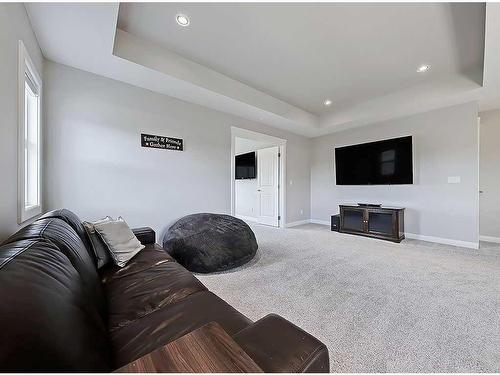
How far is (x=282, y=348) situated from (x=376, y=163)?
182 inches

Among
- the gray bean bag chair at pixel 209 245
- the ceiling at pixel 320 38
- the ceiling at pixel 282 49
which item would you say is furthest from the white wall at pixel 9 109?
the gray bean bag chair at pixel 209 245

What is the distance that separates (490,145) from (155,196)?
5871mm

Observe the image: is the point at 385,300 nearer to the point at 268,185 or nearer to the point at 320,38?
the point at 320,38

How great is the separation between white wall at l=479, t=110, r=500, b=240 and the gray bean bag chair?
441 cm

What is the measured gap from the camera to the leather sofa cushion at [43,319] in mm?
394

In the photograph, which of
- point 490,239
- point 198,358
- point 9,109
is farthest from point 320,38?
point 490,239

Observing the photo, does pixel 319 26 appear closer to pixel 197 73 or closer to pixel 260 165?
pixel 197 73

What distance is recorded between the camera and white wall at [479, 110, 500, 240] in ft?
12.3

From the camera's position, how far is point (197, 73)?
2912 millimetres

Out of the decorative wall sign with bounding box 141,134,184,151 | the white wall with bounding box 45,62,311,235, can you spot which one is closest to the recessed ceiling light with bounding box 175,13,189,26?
the white wall with bounding box 45,62,311,235

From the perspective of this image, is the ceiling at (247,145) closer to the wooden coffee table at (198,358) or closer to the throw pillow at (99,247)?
the throw pillow at (99,247)

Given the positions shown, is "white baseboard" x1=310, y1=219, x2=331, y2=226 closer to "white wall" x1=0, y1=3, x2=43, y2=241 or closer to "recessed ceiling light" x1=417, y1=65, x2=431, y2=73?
"recessed ceiling light" x1=417, y1=65, x2=431, y2=73

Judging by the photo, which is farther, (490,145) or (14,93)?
(490,145)

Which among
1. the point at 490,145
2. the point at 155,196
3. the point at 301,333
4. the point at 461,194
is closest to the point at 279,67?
the point at 155,196
